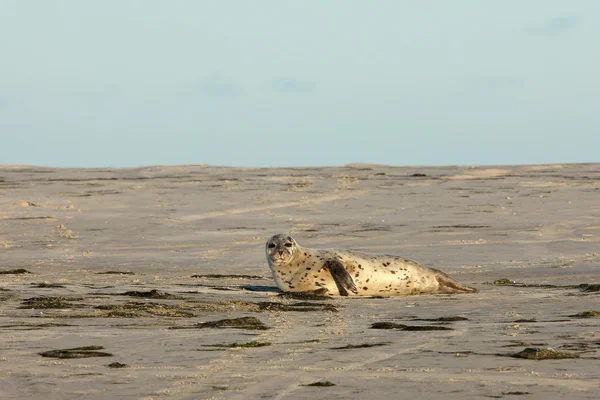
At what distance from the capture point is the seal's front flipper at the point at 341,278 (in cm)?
1305

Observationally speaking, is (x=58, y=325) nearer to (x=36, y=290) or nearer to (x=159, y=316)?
(x=159, y=316)

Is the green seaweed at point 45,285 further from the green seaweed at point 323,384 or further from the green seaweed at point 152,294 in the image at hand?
the green seaweed at point 323,384

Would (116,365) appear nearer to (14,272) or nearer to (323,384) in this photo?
(323,384)

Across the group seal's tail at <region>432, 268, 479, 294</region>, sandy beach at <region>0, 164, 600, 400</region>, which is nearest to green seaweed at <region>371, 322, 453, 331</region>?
sandy beach at <region>0, 164, 600, 400</region>

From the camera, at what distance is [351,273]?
524 inches

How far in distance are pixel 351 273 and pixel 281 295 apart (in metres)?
0.88

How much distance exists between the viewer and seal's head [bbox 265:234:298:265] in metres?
13.5

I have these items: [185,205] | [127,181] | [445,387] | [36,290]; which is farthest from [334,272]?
[127,181]

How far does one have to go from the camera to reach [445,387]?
248 inches

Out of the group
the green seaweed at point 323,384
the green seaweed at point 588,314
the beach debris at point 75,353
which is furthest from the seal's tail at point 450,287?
the green seaweed at point 323,384

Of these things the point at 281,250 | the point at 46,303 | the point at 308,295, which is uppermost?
the point at 281,250

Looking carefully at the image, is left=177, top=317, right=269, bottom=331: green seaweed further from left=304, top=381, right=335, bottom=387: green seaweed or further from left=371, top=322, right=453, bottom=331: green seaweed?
left=304, top=381, right=335, bottom=387: green seaweed

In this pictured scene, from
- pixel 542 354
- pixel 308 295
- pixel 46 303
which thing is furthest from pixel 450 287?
pixel 542 354

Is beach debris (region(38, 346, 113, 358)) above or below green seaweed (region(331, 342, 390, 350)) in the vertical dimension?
above
